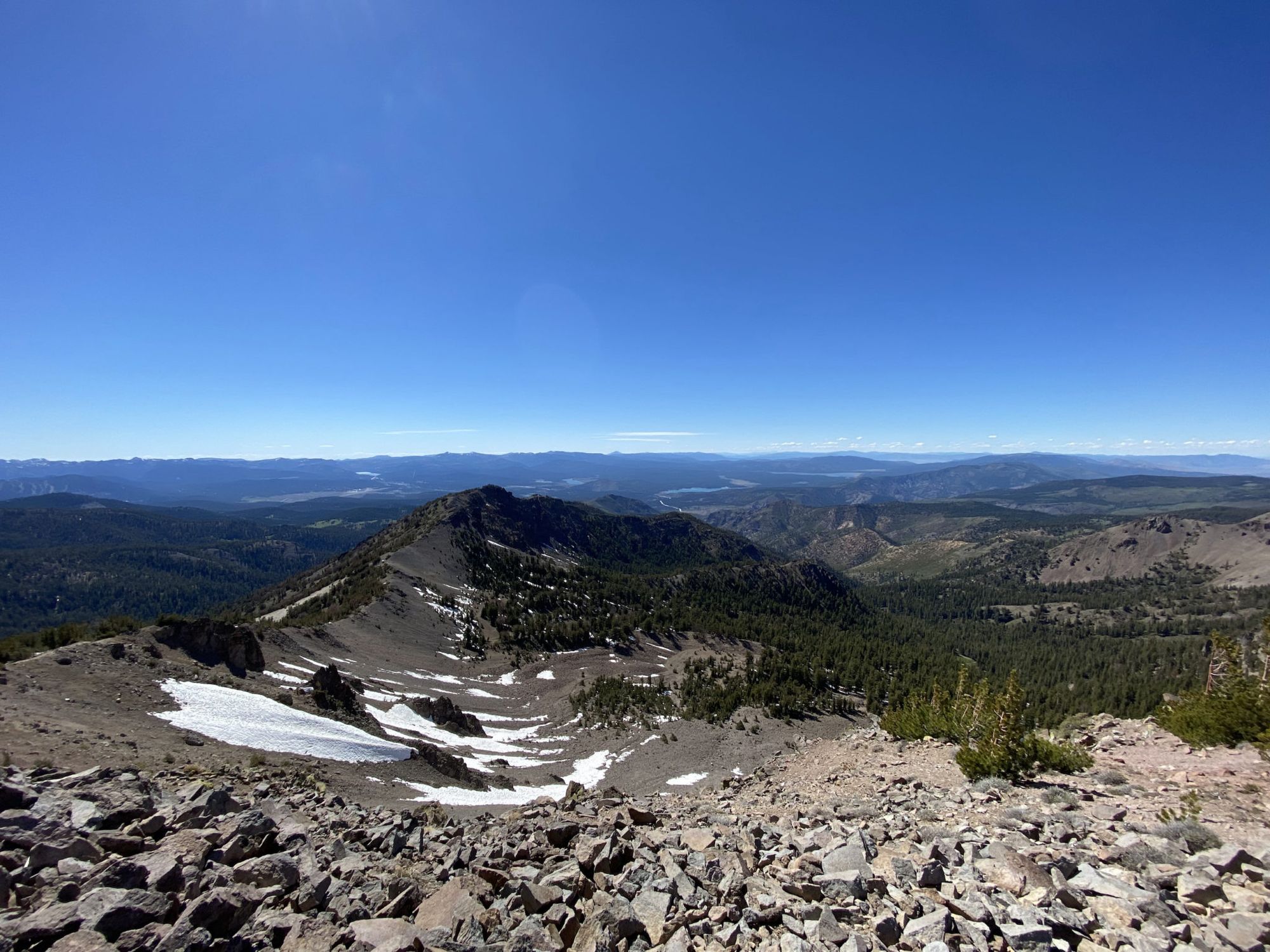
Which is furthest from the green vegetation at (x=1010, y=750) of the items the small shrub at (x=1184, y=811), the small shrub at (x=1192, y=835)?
Answer: the small shrub at (x=1192, y=835)

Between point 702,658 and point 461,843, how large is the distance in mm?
78125

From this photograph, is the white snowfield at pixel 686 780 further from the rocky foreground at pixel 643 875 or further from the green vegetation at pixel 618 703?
the rocky foreground at pixel 643 875

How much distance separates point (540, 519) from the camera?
634 feet

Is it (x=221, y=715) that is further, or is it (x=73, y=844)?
(x=221, y=715)

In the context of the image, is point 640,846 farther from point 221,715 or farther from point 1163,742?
point 221,715

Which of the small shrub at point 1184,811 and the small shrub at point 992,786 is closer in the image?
the small shrub at point 1184,811

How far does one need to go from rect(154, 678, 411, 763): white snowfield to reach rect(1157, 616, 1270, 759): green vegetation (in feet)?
108

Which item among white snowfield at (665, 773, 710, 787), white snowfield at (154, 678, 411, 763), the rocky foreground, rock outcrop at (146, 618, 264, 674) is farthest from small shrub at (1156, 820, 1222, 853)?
rock outcrop at (146, 618, 264, 674)

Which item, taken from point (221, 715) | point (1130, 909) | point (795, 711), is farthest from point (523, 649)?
point (1130, 909)

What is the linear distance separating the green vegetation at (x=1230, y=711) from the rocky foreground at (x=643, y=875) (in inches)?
100

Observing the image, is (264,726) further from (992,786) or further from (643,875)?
(992,786)

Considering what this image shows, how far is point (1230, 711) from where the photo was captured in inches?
603

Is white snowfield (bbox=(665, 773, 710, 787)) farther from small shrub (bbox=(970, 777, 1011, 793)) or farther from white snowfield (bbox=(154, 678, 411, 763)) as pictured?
small shrub (bbox=(970, 777, 1011, 793))

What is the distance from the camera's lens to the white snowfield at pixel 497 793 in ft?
79.7
